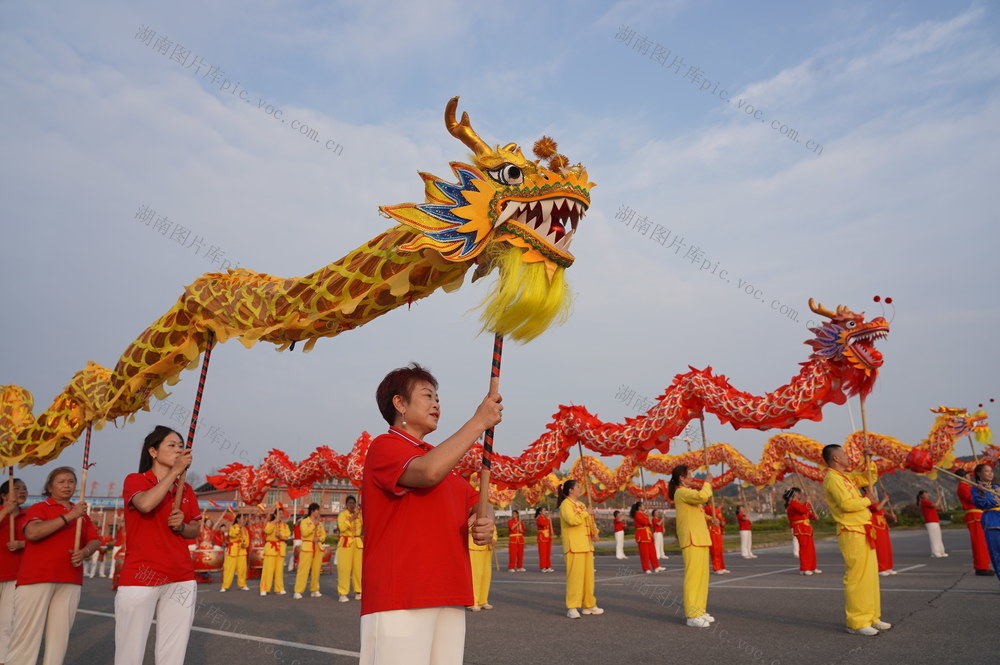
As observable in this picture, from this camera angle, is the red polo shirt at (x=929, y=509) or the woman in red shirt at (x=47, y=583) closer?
the woman in red shirt at (x=47, y=583)

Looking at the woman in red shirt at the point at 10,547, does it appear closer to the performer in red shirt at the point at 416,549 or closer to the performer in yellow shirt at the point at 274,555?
the performer in red shirt at the point at 416,549

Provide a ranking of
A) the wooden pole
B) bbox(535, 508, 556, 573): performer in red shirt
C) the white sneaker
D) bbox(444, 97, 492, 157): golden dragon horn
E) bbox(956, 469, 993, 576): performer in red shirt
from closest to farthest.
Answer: the wooden pole < bbox(444, 97, 492, 157): golden dragon horn < the white sneaker < bbox(956, 469, 993, 576): performer in red shirt < bbox(535, 508, 556, 573): performer in red shirt

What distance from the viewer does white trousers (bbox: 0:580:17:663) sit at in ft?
15.5

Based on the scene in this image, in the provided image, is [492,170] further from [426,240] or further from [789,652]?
[789,652]

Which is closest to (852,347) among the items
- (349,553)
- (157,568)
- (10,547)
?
(157,568)

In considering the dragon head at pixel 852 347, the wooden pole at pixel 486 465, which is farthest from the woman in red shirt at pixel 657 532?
the wooden pole at pixel 486 465

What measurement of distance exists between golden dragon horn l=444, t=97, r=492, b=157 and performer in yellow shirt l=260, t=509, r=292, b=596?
10523 millimetres

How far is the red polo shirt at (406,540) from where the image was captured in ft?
7.48

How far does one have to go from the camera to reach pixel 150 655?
6.00m

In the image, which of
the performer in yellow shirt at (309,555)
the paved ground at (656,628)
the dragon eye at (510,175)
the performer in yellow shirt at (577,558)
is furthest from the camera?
the performer in yellow shirt at (309,555)

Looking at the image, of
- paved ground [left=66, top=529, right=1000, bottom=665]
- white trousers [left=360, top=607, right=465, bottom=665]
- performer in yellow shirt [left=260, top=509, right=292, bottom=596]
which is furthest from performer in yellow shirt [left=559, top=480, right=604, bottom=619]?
performer in yellow shirt [left=260, top=509, right=292, bottom=596]

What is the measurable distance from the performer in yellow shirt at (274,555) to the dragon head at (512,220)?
411 inches

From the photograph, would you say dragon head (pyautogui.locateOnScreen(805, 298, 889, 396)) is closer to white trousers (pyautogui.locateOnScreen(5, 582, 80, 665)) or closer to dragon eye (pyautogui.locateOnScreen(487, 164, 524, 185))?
dragon eye (pyautogui.locateOnScreen(487, 164, 524, 185))

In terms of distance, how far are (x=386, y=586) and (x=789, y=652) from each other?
4.49m
